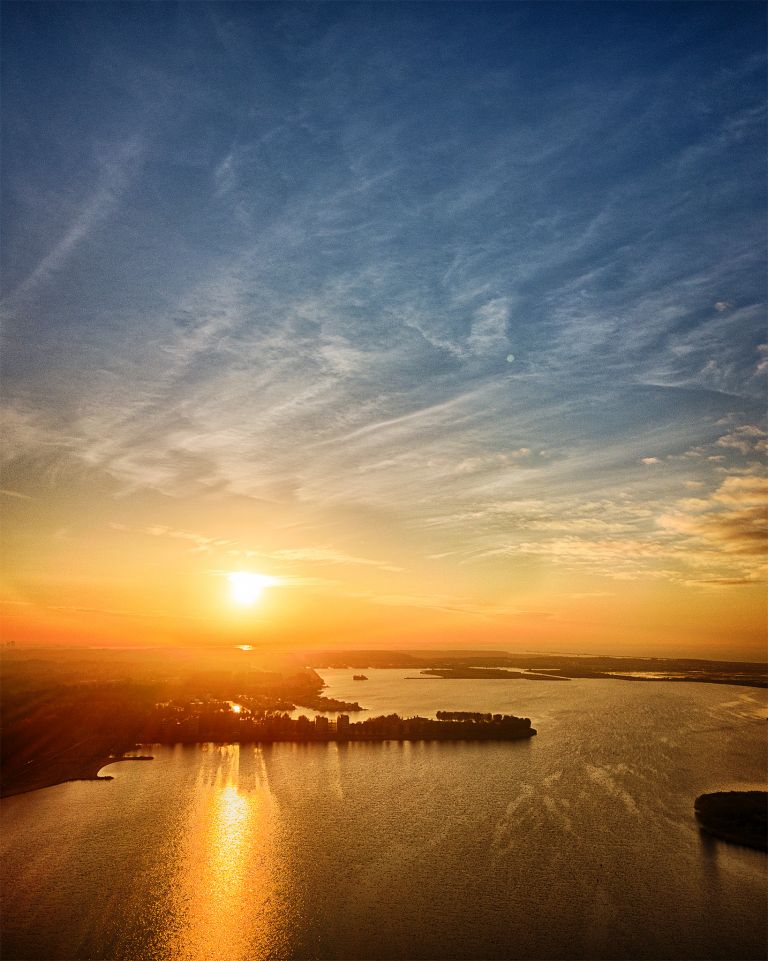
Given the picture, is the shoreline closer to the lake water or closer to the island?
the lake water

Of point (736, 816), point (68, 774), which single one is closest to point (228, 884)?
point (68, 774)

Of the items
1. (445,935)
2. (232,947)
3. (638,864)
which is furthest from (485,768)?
(232,947)

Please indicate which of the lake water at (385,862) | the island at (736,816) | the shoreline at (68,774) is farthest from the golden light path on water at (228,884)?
the island at (736,816)

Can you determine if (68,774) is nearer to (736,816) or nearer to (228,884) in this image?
(228,884)

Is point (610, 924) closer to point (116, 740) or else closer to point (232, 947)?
point (232, 947)

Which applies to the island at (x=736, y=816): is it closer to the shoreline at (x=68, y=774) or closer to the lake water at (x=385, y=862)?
the lake water at (x=385, y=862)
